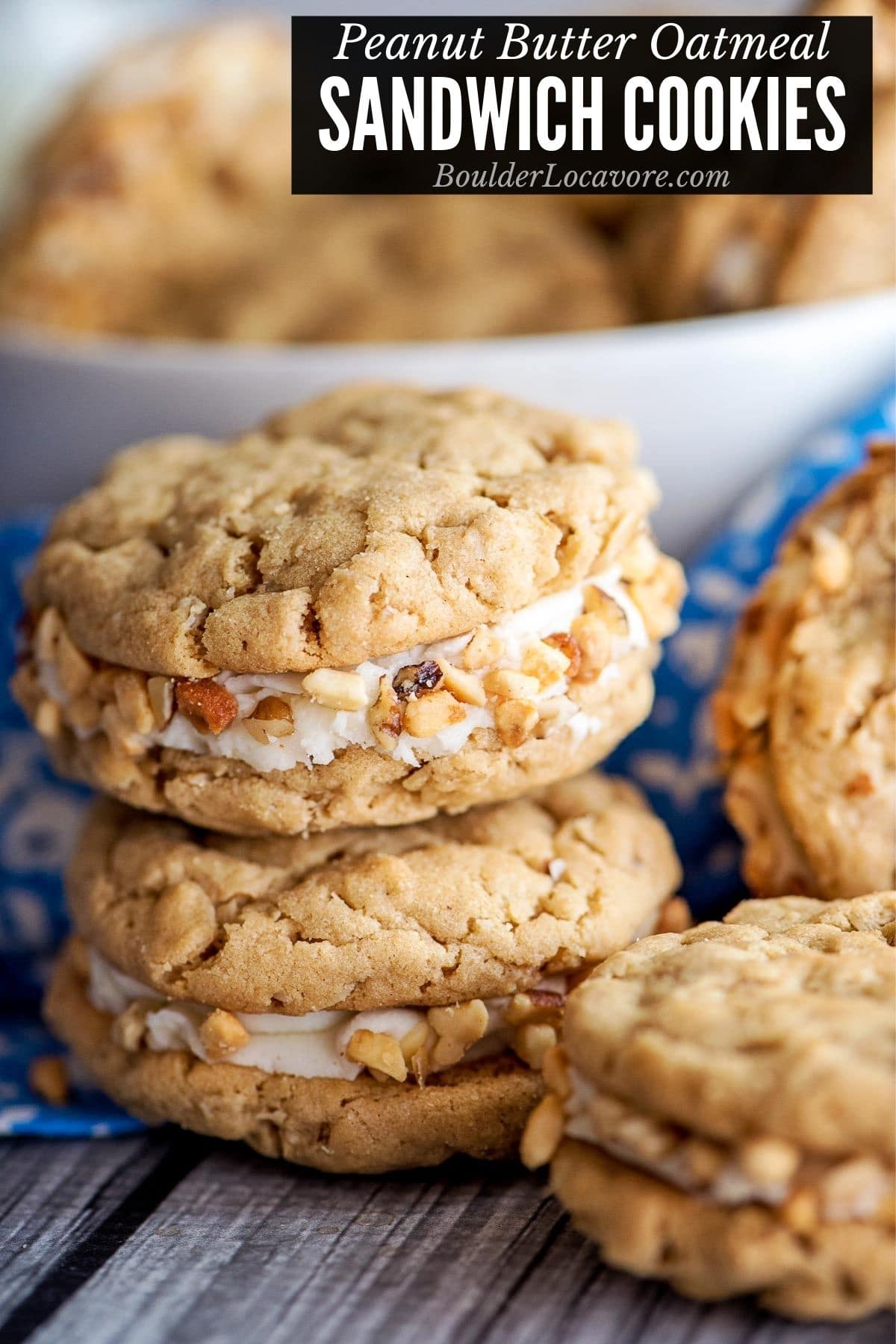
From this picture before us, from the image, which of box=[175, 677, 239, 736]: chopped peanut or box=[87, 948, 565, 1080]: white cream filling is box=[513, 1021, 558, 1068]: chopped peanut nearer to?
box=[87, 948, 565, 1080]: white cream filling

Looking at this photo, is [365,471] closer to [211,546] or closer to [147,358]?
[211,546]

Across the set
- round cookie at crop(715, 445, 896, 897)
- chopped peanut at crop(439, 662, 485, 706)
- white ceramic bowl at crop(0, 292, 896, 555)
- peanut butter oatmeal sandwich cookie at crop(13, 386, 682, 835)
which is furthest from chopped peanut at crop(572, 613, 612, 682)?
white ceramic bowl at crop(0, 292, 896, 555)

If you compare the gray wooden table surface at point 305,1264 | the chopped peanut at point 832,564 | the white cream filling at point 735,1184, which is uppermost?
the chopped peanut at point 832,564

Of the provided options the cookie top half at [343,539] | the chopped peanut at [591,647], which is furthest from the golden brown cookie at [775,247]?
the chopped peanut at [591,647]

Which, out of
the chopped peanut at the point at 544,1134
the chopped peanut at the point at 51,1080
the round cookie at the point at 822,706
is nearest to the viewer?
the chopped peanut at the point at 544,1134

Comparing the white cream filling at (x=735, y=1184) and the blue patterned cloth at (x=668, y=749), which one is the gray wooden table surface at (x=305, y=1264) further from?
the blue patterned cloth at (x=668, y=749)

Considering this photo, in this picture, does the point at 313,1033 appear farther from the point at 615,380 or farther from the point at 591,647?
the point at 615,380

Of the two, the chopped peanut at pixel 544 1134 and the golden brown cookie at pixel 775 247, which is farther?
the golden brown cookie at pixel 775 247

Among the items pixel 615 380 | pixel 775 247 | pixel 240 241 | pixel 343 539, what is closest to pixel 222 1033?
pixel 343 539
